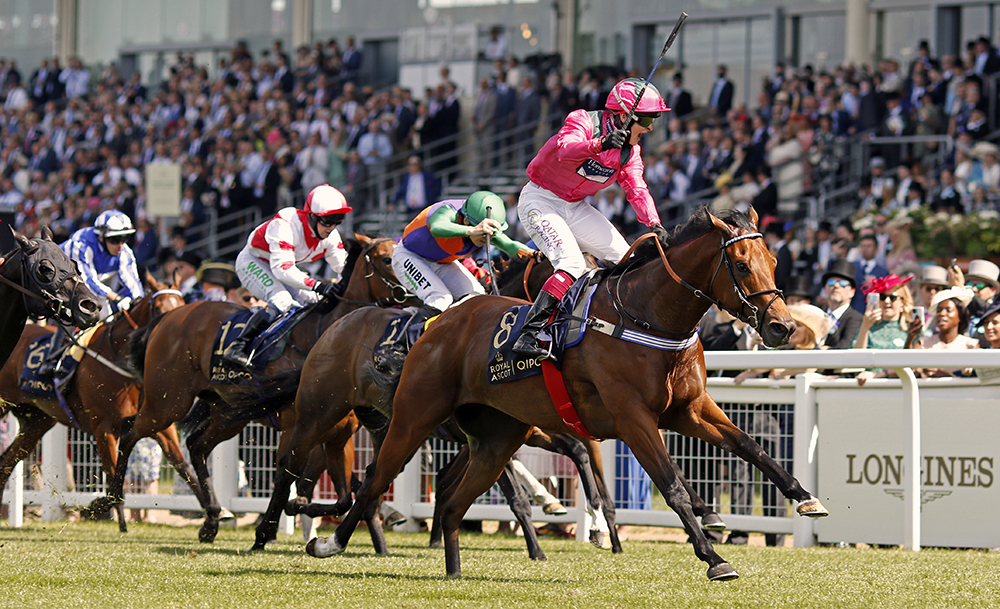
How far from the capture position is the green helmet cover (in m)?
7.01

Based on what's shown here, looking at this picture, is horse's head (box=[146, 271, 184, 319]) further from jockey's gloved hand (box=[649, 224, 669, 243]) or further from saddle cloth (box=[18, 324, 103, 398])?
jockey's gloved hand (box=[649, 224, 669, 243])

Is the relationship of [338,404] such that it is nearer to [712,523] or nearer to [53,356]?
[712,523]

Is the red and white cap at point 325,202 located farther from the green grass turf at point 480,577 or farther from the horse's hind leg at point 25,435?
the horse's hind leg at point 25,435

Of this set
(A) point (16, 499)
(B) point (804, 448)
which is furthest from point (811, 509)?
(A) point (16, 499)

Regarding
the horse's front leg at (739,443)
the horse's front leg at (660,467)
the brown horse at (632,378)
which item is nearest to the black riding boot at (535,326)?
the brown horse at (632,378)

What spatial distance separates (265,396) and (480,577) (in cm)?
227

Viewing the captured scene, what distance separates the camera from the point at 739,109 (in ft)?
51.2

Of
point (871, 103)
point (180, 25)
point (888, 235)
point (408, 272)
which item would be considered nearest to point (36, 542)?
point (408, 272)

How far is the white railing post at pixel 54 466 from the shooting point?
9375mm

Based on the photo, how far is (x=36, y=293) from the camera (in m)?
6.39

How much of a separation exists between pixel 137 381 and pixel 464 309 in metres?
3.58

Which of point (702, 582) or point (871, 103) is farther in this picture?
point (871, 103)

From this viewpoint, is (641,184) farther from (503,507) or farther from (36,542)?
(36,542)

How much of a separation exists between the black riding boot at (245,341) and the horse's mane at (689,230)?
124 inches
